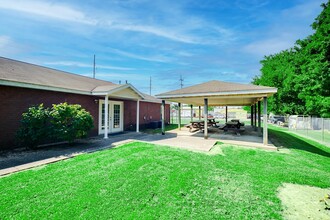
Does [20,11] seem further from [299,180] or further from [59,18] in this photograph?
[299,180]

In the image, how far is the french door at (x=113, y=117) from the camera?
11.9m

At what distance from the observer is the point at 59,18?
971 centimetres

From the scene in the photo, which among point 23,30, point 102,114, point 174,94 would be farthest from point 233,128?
point 23,30

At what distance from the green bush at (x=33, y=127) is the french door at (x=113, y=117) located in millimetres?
4525

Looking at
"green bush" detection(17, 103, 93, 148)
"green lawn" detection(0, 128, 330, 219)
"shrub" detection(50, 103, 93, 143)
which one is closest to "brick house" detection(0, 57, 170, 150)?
"green bush" detection(17, 103, 93, 148)

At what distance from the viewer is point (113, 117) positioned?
12820 millimetres

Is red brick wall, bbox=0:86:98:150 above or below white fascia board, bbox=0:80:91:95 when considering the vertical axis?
below

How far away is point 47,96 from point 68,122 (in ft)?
7.01

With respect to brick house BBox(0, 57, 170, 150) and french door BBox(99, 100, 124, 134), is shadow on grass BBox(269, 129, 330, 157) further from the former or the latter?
french door BBox(99, 100, 124, 134)

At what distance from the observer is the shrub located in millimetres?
7504

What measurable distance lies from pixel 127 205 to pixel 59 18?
11471 mm

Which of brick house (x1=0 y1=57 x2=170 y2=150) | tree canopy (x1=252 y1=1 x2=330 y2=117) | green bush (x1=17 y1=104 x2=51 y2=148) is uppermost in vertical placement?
tree canopy (x1=252 y1=1 x2=330 y2=117)

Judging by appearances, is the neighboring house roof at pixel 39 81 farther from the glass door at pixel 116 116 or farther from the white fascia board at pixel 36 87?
the glass door at pixel 116 116

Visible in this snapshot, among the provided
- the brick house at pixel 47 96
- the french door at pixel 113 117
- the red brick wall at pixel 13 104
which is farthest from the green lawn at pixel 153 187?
the french door at pixel 113 117
